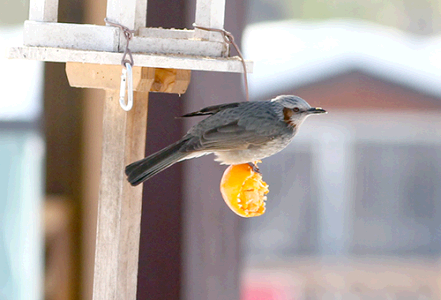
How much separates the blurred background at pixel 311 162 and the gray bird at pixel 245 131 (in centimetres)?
Answer: 70

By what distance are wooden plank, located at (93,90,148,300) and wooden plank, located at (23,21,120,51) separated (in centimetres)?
12

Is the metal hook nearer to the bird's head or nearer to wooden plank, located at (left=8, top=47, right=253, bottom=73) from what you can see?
wooden plank, located at (left=8, top=47, right=253, bottom=73)

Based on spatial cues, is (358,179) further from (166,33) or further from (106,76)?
(106,76)

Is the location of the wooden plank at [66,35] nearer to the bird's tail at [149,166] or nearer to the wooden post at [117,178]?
the wooden post at [117,178]

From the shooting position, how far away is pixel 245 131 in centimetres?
107

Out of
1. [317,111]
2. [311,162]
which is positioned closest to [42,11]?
[317,111]

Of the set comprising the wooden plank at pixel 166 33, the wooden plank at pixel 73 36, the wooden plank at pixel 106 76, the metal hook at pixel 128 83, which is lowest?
the metal hook at pixel 128 83

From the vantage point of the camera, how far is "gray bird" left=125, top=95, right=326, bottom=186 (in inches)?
42.0

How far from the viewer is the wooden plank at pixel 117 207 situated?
107cm

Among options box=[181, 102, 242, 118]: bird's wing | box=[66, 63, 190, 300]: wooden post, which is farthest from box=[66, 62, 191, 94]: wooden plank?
box=[181, 102, 242, 118]: bird's wing

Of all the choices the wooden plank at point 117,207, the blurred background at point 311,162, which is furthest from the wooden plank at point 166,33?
the blurred background at point 311,162

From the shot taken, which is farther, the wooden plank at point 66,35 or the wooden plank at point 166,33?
the wooden plank at point 166,33

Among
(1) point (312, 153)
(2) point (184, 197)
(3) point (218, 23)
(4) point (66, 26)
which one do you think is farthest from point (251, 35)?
(4) point (66, 26)

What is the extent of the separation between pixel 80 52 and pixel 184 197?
805mm
